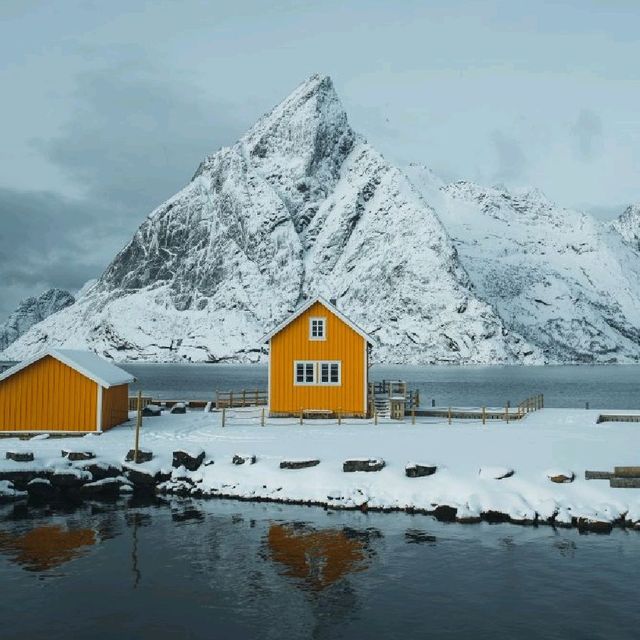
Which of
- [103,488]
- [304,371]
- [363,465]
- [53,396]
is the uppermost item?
[304,371]

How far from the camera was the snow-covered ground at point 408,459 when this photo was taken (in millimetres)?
24094

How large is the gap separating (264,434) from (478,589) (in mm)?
17676

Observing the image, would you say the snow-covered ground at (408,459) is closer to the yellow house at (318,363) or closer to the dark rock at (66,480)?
the dark rock at (66,480)

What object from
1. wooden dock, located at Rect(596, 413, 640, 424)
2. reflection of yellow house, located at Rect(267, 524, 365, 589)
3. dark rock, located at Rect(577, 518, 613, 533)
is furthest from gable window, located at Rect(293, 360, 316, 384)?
dark rock, located at Rect(577, 518, 613, 533)

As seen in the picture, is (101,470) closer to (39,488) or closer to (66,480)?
(66,480)

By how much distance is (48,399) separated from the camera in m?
33.9

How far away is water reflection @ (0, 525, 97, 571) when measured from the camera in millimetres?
19395

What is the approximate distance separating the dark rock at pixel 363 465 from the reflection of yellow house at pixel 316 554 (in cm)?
481

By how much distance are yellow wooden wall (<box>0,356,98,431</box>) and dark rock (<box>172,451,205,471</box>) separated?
7.01m

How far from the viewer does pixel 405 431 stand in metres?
34.1

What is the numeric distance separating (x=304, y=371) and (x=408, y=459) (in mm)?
13642

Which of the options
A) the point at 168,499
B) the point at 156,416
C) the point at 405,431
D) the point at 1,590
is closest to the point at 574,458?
the point at 405,431

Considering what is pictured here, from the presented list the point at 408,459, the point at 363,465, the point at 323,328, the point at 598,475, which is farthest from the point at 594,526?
the point at 323,328

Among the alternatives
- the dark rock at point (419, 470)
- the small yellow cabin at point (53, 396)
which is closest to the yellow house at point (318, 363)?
the small yellow cabin at point (53, 396)
